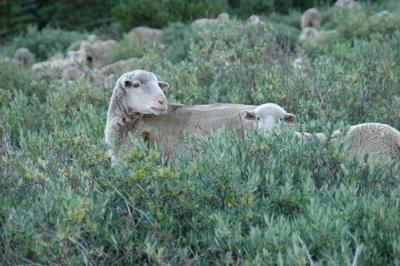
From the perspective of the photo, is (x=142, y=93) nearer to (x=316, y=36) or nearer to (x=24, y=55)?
(x=316, y=36)

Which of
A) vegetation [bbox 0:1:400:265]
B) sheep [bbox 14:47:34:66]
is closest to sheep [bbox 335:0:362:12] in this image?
sheep [bbox 14:47:34:66]

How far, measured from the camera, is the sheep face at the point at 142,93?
767cm

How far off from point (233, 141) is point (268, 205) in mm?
982

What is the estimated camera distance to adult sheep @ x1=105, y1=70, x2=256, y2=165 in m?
7.88

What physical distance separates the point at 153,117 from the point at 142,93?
18.8 inches

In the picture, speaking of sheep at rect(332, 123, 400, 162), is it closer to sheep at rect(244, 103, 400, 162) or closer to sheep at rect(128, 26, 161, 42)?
sheep at rect(244, 103, 400, 162)

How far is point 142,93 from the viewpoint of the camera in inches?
307

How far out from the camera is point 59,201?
5305 millimetres

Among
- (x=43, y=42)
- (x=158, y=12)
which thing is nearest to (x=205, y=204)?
(x=43, y=42)

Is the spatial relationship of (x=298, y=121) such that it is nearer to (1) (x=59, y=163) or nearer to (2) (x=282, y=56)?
(1) (x=59, y=163)

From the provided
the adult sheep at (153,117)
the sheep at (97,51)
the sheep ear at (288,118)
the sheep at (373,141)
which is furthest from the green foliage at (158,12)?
the sheep at (373,141)

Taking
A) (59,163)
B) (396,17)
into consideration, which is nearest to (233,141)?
(59,163)

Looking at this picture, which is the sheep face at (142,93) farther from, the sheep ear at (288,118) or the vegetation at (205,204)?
the sheep ear at (288,118)

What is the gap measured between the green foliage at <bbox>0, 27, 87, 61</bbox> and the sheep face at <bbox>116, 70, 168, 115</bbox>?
14.5m
